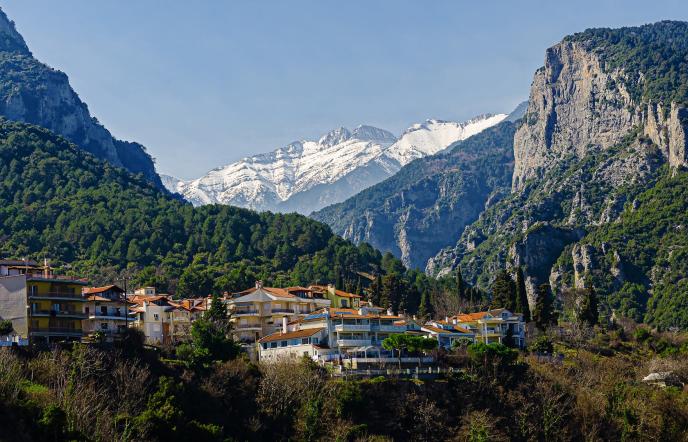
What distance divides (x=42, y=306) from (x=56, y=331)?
2.37m

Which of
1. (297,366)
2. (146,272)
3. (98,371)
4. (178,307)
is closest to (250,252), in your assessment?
(146,272)

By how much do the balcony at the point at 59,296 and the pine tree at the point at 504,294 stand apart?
60.4 metres

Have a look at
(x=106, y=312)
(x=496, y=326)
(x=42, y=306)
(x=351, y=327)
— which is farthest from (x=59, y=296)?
(x=496, y=326)

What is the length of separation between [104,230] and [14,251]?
62.3 feet

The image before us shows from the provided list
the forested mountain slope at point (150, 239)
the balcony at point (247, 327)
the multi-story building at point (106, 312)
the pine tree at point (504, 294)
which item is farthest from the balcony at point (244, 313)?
the pine tree at point (504, 294)

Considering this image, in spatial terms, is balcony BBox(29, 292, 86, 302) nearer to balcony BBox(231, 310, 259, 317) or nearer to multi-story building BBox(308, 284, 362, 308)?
balcony BBox(231, 310, 259, 317)

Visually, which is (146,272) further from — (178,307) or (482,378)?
(482,378)

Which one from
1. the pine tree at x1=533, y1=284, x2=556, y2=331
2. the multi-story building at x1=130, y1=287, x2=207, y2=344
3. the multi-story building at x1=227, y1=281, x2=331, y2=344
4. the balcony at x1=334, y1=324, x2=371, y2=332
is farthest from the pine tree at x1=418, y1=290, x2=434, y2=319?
the multi-story building at x1=130, y1=287, x2=207, y2=344

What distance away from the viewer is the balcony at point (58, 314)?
86438 mm

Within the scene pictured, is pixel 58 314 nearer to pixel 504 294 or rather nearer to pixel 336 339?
pixel 336 339

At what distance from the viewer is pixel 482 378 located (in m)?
95.9

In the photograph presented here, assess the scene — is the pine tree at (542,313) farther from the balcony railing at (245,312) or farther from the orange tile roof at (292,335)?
the orange tile roof at (292,335)

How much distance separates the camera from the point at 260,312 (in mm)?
112562

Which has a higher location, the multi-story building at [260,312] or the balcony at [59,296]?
the balcony at [59,296]
